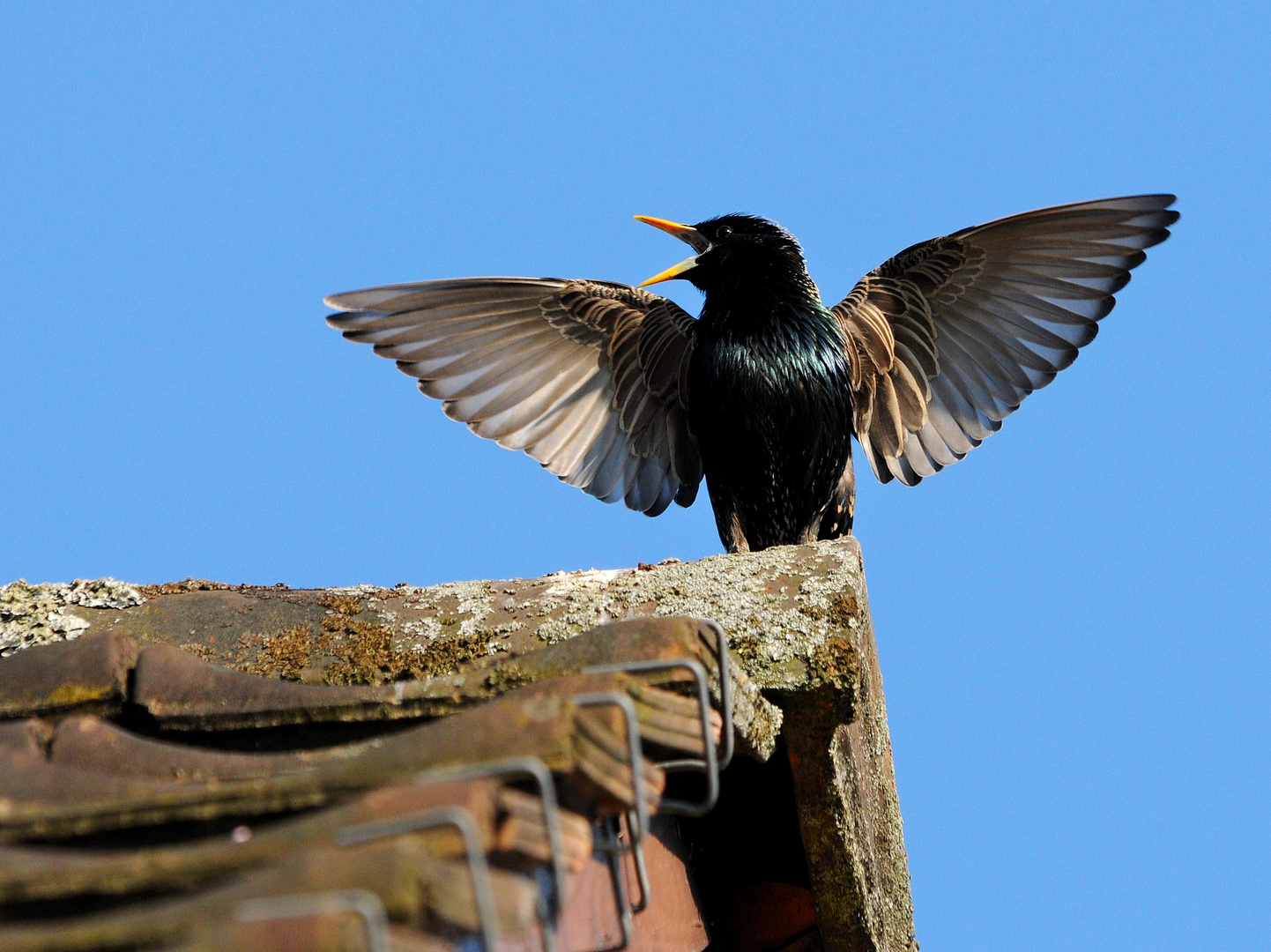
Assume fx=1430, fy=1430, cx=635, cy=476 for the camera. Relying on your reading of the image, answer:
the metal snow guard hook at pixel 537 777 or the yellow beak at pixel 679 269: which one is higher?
the yellow beak at pixel 679 269

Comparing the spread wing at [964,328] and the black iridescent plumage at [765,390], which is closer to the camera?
the black iridescent plumage at [765,390]

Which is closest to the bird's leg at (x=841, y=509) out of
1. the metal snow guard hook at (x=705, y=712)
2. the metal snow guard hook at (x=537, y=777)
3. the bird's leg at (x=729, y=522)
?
the bird's leg at (x=729, y=522)

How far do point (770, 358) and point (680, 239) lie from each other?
0.83 metres

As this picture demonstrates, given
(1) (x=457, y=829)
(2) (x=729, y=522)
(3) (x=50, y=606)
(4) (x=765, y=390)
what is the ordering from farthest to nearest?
(2) (x=729, y=522), (4) (x=765, y=390), (3) (x=50, y=606), (1) (x=457, y=829)

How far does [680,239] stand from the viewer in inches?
219

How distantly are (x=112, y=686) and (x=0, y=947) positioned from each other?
1112mm

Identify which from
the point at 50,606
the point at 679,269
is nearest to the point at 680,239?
the point at 679,269

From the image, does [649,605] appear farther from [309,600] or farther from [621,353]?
[621,353]

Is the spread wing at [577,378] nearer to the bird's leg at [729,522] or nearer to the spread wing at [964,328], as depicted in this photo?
the bird's leg at [729,522]

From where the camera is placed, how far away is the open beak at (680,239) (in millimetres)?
5344

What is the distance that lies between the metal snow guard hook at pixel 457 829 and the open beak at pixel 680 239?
428 centimetres

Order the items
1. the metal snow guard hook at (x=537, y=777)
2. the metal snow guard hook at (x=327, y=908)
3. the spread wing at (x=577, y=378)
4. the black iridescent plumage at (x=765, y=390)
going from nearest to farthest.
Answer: the metal snow guard hook at (x=327, y=908)
the metal snow guard hook at (x=537, y=777)
the black iridescent plumage at (x=765, y=390)
the spread wing at (x=577, y=378)

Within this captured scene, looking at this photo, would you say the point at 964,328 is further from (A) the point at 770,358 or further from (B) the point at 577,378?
(B) the point at 577,378

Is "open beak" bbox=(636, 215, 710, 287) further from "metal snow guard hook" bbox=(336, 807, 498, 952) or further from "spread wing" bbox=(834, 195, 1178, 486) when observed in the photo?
"metal snow guard hook" bbox=(336, 807, 498, 952)
